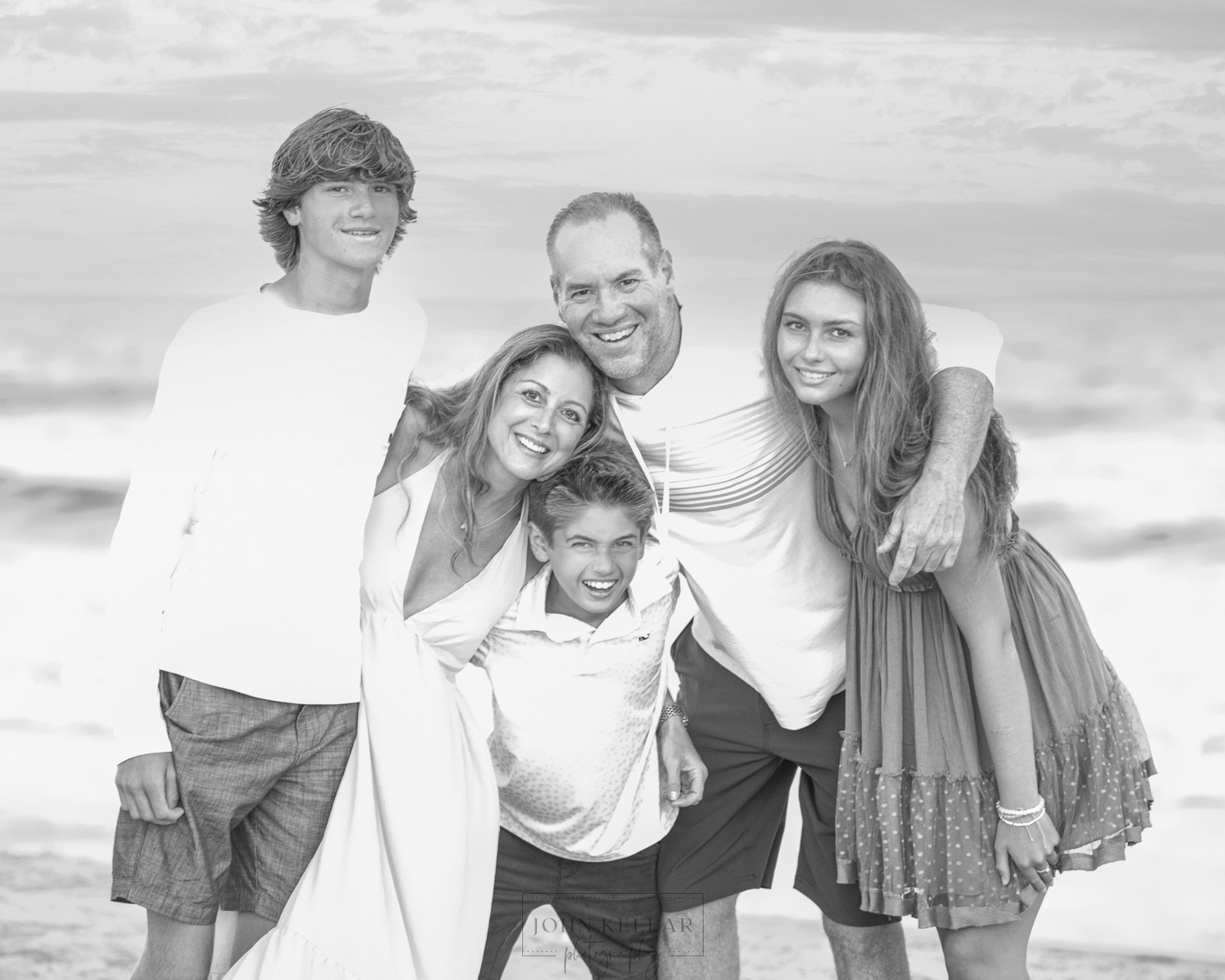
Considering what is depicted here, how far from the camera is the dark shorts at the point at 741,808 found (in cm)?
280

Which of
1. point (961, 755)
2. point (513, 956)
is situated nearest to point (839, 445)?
point (961, 755)

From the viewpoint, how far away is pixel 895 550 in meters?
2.40

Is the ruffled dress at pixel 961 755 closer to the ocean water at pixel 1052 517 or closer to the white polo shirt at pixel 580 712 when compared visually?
the white polo shirt at pixel 580 712

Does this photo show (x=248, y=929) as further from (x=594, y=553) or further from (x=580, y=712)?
(x=594, y=553)

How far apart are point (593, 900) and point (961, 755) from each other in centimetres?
83

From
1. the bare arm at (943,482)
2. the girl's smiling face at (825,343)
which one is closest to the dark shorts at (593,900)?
the bare arm at (943,482)

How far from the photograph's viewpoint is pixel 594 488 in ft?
8.68

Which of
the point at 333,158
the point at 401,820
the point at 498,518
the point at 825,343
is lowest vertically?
the point at 401,820

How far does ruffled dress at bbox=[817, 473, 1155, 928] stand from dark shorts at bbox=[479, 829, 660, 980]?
0.51 meters

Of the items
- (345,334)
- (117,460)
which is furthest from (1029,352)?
(345,334)

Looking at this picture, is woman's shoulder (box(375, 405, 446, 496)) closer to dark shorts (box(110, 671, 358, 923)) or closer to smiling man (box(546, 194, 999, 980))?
smiling man (box(546, 194, 999, 980))

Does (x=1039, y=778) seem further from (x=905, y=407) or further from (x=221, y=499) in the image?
(x=221, y=499)

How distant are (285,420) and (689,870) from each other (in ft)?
4.00

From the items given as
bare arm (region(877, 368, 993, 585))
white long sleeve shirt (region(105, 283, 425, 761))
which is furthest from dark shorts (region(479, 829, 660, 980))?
bare arm (region(877, 368, 993, 585))
